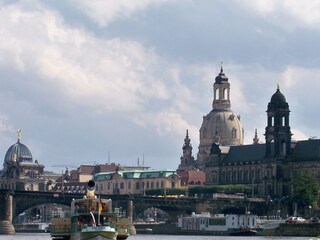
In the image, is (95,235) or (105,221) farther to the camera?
(105,221)

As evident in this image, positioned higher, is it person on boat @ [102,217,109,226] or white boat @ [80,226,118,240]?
person on boat @ [102,217,109,226]

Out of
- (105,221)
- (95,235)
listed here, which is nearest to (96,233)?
(95,235)

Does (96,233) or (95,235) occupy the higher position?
(96,233)

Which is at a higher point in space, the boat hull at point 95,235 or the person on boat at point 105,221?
the person on boat at point 105,221

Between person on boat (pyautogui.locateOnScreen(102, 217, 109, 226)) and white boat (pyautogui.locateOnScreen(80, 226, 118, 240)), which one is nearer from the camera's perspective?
white boat (pyautogui.locateOnScreen(80, 226, 118, 240))

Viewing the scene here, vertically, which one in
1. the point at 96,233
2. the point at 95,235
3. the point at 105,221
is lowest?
the point at 95,235

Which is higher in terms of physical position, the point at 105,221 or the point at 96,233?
the point at 105,221

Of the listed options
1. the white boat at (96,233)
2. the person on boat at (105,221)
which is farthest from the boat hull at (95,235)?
the person on boat at (105,221)

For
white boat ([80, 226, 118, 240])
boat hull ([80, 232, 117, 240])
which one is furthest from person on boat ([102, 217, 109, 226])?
boat hull ([80, 232, 117, 240])

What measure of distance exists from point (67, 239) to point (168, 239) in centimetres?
6011

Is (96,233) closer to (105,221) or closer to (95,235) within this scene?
(95,235)

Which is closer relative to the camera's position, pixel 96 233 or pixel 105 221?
pixel 96 233

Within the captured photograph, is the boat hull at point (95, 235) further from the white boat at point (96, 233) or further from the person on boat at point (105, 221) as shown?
the person on boat at point (105, 221)

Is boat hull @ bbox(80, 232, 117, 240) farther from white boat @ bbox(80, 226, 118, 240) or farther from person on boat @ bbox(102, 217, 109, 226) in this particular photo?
person on boat @ bbox(102, 217, 109, 226)
